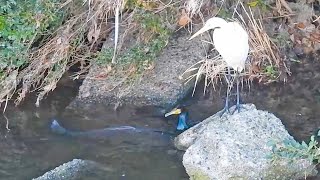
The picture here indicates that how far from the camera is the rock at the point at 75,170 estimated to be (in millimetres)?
4230

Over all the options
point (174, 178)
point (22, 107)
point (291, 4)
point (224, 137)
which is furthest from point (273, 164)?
point (291, 4)

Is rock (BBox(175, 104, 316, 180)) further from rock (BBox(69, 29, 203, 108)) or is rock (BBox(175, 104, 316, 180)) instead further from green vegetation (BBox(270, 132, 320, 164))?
rock (BBox(69, 29, 203, 108))

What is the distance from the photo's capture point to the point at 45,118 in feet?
16.9

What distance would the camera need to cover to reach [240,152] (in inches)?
161

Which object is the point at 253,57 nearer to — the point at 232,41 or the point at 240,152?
the point at 232,41

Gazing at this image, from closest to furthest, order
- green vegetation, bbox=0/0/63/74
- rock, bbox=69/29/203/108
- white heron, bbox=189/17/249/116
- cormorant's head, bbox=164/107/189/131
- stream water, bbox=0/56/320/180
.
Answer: stream water, bbox=0/56/320/180 → white heron, bbox=189/17/249/116 → cormorant's head, bbox=164/107/189/131 → green vegetation, bbox=0/0/63/74 → rock, bbox=69/29/203/108

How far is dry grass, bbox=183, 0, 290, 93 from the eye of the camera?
551 cm

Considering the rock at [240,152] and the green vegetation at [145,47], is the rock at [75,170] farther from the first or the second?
the green vegetation at [145,47]

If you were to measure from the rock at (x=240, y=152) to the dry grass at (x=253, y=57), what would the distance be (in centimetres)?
113

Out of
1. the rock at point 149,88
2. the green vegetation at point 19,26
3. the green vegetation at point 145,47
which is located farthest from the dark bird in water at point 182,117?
the green vegetation at point 19,26

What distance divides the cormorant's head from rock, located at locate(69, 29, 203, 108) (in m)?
0.32

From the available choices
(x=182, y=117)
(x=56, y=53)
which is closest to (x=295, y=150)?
(x=182, y=117)

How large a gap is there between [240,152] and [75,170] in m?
1.06

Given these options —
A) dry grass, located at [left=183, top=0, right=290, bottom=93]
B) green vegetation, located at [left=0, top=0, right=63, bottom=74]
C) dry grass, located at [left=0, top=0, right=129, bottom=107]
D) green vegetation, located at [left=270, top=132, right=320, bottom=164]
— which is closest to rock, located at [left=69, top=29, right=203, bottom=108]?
dry grass, located at [left=183, top=0, right=290, bottom=93]
